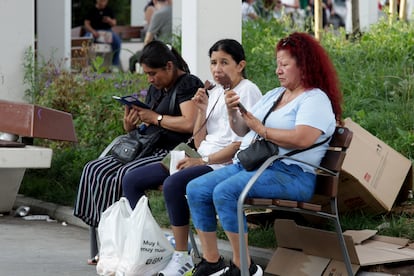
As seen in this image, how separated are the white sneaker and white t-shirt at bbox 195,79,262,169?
566 millimetres

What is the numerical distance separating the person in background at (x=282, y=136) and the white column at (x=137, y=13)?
59.9 ft

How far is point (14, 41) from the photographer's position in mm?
11234

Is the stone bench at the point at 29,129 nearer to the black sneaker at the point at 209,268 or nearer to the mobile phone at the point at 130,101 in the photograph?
the mobile phone at the point at 130,101

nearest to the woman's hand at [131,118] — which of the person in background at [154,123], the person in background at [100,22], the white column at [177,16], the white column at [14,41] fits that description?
the person in background at [154,123]

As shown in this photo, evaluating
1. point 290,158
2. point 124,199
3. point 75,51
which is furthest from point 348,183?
point 75,51

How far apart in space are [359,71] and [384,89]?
55cm

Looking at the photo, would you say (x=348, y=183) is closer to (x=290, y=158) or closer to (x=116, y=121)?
(x=290, y=158)

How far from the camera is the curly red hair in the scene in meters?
6.33

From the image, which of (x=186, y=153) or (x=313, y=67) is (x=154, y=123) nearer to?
(x=186, y=153)

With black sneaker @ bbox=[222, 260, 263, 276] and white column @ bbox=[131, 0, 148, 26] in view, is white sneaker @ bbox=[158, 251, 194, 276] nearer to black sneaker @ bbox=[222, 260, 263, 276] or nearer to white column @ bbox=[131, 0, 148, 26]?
black sneaker @ bbox=[222, 260, 263, 276]

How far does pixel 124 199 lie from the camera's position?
6742mm

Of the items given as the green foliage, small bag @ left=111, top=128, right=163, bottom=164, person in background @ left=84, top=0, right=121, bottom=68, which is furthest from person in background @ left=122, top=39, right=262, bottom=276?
person in background @ left=84, top=0, right=121, bottom=68

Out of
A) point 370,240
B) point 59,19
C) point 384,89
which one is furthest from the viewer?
point 59,19

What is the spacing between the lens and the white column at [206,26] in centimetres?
873
